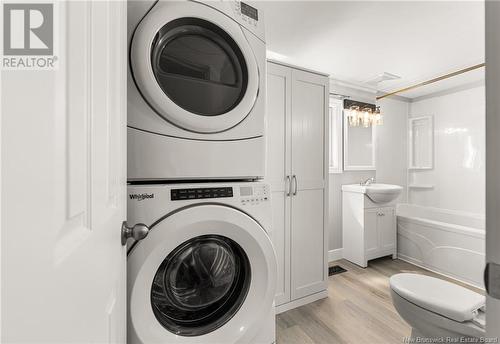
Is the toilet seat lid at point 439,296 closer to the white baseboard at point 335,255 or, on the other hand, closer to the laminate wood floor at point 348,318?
the laminate wood floor at point 348,318

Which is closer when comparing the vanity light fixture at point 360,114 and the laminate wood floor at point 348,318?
the laminate wood floor at point 348,318

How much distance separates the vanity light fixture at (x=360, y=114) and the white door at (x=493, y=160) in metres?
2.69

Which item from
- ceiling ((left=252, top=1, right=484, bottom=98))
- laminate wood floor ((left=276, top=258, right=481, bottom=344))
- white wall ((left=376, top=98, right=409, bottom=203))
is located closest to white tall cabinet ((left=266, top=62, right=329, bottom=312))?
laminate wood floor ((left=276, top=258, right=481, bottom=344))

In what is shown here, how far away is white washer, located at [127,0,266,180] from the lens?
774 mm

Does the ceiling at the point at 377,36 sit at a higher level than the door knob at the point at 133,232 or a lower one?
higher

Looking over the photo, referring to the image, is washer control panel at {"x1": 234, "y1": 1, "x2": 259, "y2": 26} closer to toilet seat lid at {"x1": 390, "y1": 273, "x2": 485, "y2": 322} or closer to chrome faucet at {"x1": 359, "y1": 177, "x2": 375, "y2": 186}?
toilet seat lid at {"x1": 390, "y1": 273, "x2": 485, "y2": 322}

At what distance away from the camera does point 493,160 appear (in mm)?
517

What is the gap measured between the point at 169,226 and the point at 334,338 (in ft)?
5.11

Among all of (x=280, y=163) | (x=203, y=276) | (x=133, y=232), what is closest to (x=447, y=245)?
(x=280, y=163)

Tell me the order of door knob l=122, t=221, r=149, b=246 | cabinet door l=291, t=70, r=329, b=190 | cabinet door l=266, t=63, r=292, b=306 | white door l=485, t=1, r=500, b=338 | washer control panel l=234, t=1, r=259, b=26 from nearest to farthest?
white door l=485, t=1, r=500, b=338 → door knob l=122, t=221, r=149, b=246 → washer control panel l=234, t=1, r=259, b=26 → cabinet door l=266, t=63, r=292, b=306 → cabinet door l=291, t=70, r=329, b=190

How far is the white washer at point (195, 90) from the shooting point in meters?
0.77

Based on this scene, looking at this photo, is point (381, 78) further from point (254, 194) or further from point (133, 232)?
point (133, 232)

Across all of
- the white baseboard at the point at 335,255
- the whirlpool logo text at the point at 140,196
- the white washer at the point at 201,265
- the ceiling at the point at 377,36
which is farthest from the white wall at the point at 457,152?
the whirlpool logo text at the point at 140,196

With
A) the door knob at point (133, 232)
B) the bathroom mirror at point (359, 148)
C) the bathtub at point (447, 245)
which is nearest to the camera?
the door knob at point (133, 232)
